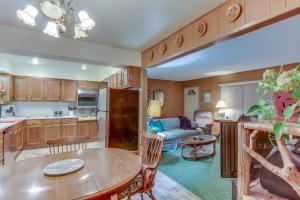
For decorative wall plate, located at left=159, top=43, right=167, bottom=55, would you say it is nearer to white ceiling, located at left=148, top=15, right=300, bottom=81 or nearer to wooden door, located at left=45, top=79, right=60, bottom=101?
white ceiling, located at left=148, top=15, right=300, bottom=81

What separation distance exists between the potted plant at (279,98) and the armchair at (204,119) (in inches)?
218

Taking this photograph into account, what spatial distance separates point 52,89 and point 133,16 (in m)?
4.28

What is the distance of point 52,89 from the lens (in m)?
5.32

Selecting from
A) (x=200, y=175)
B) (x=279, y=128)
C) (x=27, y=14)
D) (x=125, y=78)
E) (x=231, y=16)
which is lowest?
(x=200, y=175)

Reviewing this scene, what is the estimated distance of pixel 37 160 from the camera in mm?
1718

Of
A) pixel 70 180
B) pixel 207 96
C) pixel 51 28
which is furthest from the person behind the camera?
pixel 207 96

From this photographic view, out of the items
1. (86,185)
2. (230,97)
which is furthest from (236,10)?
(230,97)

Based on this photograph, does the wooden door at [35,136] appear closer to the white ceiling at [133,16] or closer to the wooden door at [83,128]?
the wooden door at [83,128]

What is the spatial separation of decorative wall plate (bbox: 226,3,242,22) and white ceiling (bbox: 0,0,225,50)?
0.18m

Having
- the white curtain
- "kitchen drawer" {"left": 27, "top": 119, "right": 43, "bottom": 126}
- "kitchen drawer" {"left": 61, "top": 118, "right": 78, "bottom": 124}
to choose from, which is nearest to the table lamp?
the white curtain

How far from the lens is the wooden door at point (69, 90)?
217 inches

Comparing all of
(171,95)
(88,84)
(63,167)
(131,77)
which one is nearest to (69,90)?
(88,84)

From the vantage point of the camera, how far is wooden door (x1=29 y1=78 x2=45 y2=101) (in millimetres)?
5047

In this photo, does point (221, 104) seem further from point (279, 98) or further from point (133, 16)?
point (279, 98)
